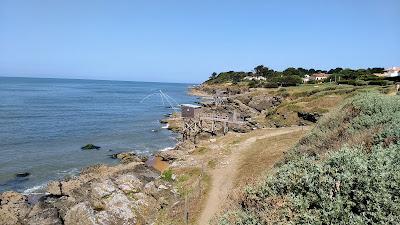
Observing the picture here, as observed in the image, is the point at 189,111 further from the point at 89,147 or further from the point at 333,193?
the point at 333,193

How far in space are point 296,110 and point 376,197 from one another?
52639 mm

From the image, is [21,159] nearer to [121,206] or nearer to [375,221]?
[121,206]

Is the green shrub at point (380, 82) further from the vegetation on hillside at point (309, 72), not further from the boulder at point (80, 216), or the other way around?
the boulder at point (80, 216)

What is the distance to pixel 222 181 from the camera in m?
25.9

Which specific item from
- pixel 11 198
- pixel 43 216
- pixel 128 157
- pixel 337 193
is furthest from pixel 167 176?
pixel 337 193

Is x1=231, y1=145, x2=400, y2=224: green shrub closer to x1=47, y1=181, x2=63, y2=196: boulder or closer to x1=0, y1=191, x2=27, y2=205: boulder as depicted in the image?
x1=0, y1=191, x2=27, y2=205: boulder

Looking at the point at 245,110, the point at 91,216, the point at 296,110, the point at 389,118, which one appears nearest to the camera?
the point at 389,118

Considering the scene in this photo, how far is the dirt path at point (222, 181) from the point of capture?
20184 mm

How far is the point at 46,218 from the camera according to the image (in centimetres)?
2028

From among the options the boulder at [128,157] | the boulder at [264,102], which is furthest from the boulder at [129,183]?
the boulder at [264,102]

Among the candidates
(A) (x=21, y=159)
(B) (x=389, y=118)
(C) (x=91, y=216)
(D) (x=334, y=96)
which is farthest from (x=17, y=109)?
(B) (x=389, y=118)

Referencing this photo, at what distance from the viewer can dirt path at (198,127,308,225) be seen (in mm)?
20184

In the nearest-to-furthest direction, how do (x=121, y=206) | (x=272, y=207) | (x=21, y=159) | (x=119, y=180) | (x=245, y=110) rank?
(x=272, y=207) < (x=121, y=206) < (x=119, y=180) < (x=21, y=159) < (x=245, y=110)

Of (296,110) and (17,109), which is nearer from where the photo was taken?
(296,110)
